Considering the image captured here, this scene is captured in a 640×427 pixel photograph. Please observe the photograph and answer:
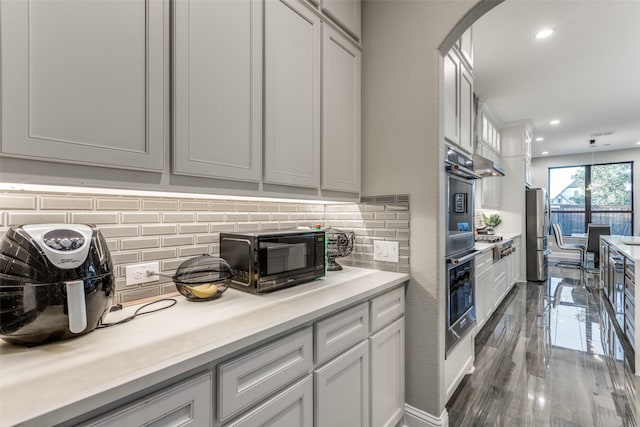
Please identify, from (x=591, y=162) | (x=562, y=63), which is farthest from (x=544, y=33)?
(x=591, y=162)

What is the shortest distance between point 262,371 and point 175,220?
0.79 meters

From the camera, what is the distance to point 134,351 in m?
0.77

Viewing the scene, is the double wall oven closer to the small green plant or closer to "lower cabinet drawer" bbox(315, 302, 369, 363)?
"lower cabinet drawer" bbox(315, 302, 369, 363)

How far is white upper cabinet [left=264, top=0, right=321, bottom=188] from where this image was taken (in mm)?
1328

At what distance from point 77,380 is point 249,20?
1.33 m

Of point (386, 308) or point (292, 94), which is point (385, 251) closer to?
point (386, 308)

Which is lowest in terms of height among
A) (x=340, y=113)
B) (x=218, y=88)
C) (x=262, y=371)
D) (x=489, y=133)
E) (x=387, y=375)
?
(x=387, y=375)

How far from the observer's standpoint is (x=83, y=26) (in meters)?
0.82

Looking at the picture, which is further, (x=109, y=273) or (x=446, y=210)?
(x=446, y=210)

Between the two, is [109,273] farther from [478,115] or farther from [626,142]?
[626,142]

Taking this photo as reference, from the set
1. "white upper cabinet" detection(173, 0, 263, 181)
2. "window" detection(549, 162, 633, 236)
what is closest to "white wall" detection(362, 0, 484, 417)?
"white upper cabinet" detection(173, 0, 263, 181)

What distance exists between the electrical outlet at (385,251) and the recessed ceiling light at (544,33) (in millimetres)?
2679

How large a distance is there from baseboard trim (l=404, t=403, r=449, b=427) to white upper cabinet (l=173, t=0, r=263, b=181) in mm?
1574

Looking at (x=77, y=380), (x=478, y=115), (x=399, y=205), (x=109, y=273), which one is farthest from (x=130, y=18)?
(x=478, y=115)
